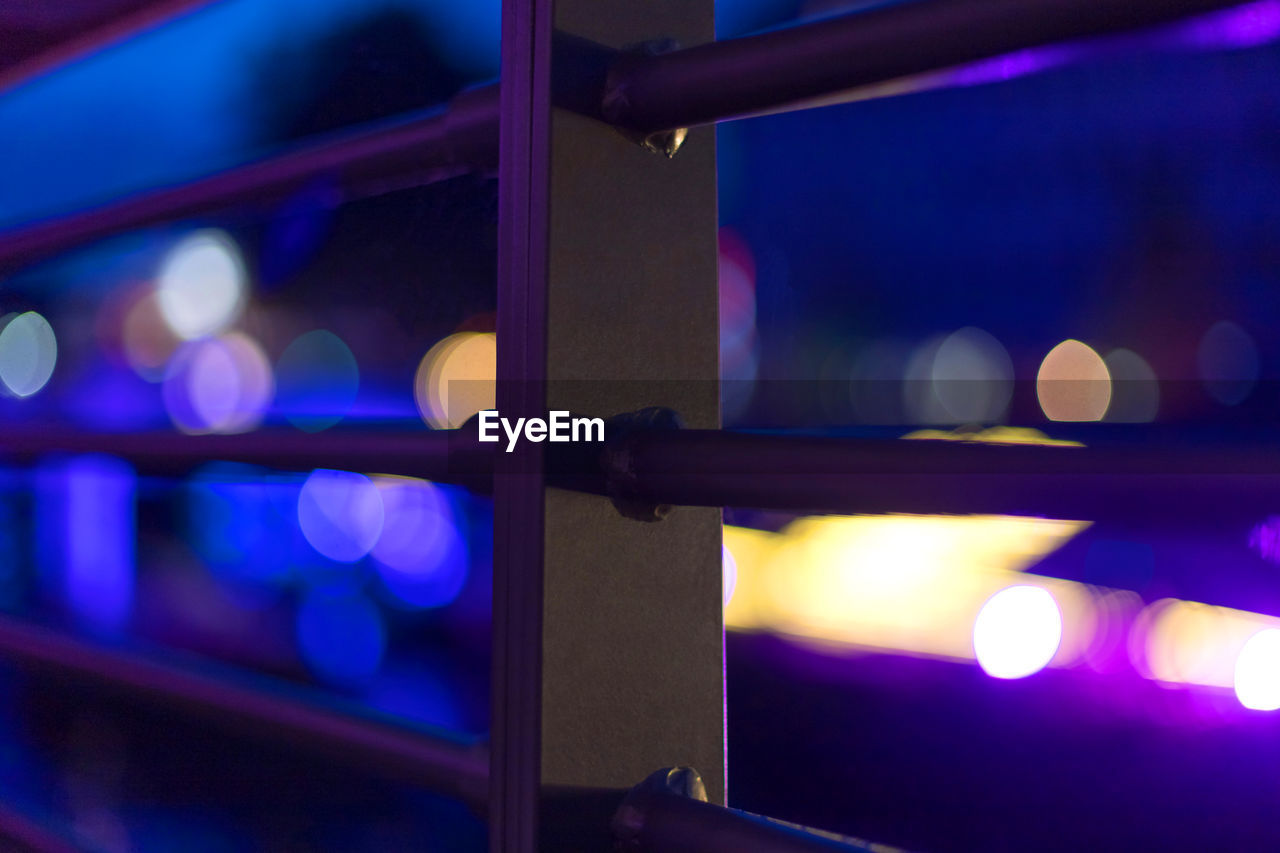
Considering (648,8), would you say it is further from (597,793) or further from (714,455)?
(597,793)

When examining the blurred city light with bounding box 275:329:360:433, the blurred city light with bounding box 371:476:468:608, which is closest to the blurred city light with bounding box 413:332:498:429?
the blurred city light with bounding box 275:329:360:433

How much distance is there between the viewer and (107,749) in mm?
819

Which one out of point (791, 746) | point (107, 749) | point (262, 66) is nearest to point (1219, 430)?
point (107, 749)

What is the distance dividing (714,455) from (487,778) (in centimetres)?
16

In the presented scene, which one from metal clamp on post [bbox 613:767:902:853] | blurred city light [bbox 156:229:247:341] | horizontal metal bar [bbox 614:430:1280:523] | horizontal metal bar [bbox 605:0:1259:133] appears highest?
blurred city light [bbox 156:229:247:341]

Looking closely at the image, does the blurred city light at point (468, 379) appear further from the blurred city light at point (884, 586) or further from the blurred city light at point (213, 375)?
the blurred city light at point (884, 586)

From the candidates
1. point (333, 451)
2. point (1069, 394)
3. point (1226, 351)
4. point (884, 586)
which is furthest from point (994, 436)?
point (1226, 351)

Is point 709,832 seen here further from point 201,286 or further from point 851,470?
point 201,286

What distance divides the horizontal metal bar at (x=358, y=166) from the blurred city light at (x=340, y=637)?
0.64m

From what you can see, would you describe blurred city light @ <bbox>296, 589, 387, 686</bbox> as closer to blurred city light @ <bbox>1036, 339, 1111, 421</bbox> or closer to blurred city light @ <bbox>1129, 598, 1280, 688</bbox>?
blurred city light @ <bbox>1036, 339, 1111, 421</bbox>

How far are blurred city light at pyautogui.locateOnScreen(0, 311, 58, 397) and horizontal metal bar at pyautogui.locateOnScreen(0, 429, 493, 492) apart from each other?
80 cm

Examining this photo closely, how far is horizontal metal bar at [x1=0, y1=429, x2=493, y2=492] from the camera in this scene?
399 mm

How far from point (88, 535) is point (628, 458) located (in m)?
1.23

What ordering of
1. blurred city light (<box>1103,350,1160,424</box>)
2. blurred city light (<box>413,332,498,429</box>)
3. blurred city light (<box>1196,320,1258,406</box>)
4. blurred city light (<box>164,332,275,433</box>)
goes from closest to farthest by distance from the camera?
1. blurred city light (<box>1103,350,1160,424</box>)
2. blurred city light (<box>413,332,498,429</box>)
3. blurred city light (<box>164,332,275,433</box>)
4. blurred city light (<box>1196,320,1258,406</box>)
